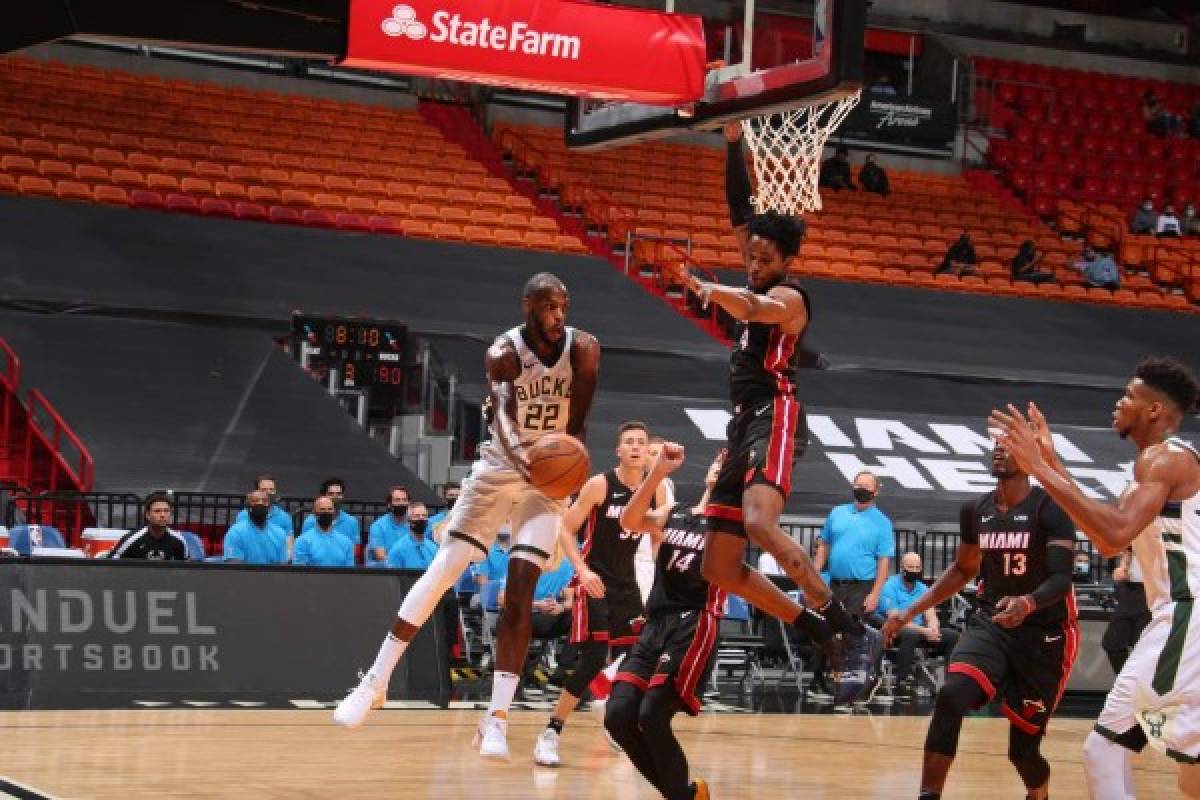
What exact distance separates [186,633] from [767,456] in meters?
6.59

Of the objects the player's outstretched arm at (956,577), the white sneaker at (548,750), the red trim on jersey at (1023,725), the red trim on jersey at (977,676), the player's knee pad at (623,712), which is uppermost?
the player's outstretched arm at (956,577)

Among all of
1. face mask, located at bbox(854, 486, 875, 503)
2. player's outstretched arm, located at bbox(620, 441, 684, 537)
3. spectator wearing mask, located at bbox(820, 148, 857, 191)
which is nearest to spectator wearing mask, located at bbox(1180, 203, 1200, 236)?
spectator wearing mask, located at bbox(820, 148, 857, 191)

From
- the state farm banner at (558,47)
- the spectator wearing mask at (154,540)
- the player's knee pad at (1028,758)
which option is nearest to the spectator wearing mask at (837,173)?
the spectator wearing mask at (154,540)

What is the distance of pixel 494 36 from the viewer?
11.5 meters

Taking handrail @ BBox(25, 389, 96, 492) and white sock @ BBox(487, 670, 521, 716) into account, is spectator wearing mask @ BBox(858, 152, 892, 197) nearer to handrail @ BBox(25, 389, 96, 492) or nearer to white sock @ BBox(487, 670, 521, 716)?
handrail @ BBox(25, 389, 96, 492)

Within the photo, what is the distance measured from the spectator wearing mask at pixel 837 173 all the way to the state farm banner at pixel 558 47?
62.2ft

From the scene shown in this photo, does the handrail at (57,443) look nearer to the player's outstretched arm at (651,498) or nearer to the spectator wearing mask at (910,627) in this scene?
the spectator wearing mask at (910,627)

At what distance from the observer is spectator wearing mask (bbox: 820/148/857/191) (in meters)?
30.8

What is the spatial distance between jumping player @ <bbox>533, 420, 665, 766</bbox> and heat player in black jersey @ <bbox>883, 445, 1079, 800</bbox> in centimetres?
235

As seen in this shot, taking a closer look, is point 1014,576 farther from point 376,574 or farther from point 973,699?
point 376,574

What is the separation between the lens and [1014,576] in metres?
8.63

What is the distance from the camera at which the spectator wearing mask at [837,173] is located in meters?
30.8

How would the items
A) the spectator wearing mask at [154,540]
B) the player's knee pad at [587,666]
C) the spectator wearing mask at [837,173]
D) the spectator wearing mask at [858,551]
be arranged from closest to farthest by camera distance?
1. the player's knee pad at [587,666]
2. the spectator wearing mask at [154,540]
3. the spectator wearing mask at [858,551]
4. the spectator wearing mask at [837,173]

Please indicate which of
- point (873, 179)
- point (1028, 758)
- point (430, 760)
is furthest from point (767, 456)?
point (873, 179)
